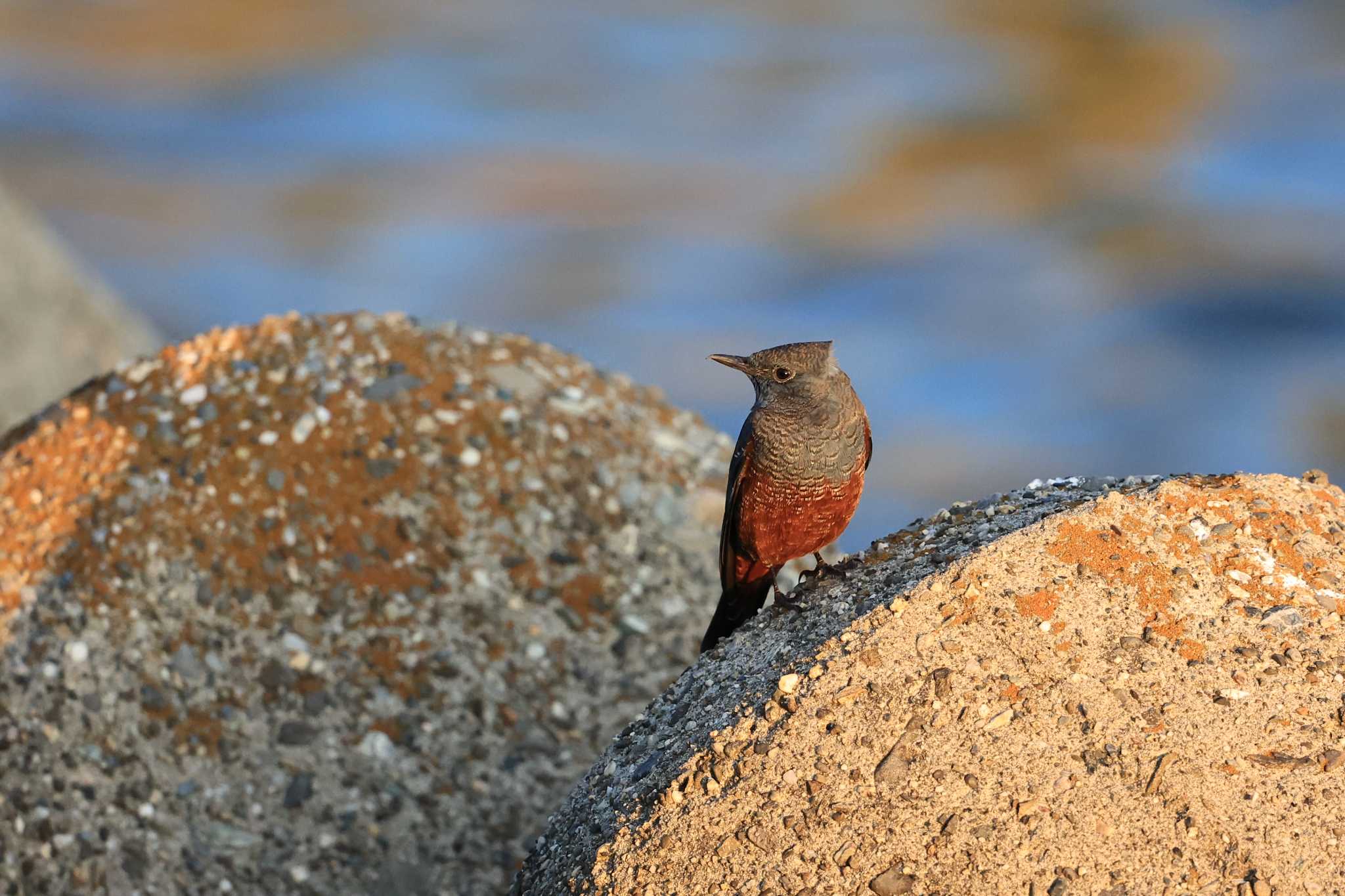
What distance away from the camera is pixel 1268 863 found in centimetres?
314

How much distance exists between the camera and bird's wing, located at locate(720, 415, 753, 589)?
14.3 feet

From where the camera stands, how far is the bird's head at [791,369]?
4172 millimetres

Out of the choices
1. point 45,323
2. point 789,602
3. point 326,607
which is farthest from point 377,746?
point 45,323

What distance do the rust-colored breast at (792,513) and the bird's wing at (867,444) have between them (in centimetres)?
6

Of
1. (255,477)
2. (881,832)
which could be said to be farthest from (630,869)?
(255,477)

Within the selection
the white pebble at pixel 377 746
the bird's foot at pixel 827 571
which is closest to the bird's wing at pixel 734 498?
the bird's foot at pixel 827 571

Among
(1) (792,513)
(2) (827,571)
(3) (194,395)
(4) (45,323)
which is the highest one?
(4) (45,323)

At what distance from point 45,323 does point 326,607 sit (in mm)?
8244

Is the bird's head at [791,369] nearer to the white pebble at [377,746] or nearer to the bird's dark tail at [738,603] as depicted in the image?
Answer: the bird's dark tail at [738,603]

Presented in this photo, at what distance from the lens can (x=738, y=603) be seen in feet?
15.3

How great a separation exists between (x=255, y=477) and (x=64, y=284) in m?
8.19

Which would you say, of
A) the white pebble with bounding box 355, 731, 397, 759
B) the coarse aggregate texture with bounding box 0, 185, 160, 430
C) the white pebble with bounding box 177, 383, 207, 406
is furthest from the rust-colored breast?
the coarse aggregate texture with bounding box 0, 185, 160, 430

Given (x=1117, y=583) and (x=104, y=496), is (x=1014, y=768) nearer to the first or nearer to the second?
(x=1117, y=583)

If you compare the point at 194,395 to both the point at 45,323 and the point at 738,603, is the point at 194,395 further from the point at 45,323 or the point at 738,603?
the point at 45,323
